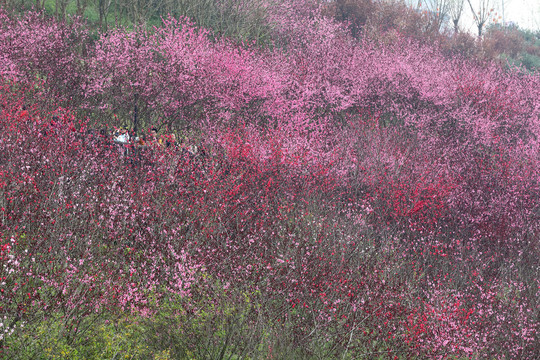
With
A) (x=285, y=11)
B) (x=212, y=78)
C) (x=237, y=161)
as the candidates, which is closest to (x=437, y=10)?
(x=285, y=11)

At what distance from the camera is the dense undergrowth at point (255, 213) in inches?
208

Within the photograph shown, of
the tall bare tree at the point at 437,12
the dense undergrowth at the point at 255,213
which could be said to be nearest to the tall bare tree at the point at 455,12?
the tall bare tree at the point at 437,12

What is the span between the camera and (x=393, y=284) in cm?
763

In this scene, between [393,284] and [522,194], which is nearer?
[393,284]

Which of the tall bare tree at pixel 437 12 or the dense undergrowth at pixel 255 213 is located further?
the tall bare tree at pixel 437 12

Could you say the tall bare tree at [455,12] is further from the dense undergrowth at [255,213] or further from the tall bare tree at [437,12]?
the dense undergrowth at [255,213]

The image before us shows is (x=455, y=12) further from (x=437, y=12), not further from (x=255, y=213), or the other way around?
(x=255, y=213)

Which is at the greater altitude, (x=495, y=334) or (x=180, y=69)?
(x=180, y=69)

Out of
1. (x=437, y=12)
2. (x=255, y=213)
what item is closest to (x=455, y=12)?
(x=437, y=12)

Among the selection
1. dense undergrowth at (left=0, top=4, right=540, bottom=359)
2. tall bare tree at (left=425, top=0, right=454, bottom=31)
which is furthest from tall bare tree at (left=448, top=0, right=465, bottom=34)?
dense undergrowth at (left=0, top=4, right=540, bottom=359)

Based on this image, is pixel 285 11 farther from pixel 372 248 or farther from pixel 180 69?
pixel 372 248

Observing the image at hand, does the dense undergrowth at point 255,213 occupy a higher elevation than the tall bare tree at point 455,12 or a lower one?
lower

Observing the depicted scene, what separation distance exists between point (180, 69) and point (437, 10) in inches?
1198

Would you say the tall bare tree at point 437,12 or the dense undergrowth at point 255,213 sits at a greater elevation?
the tall bare tree at point 437,12
